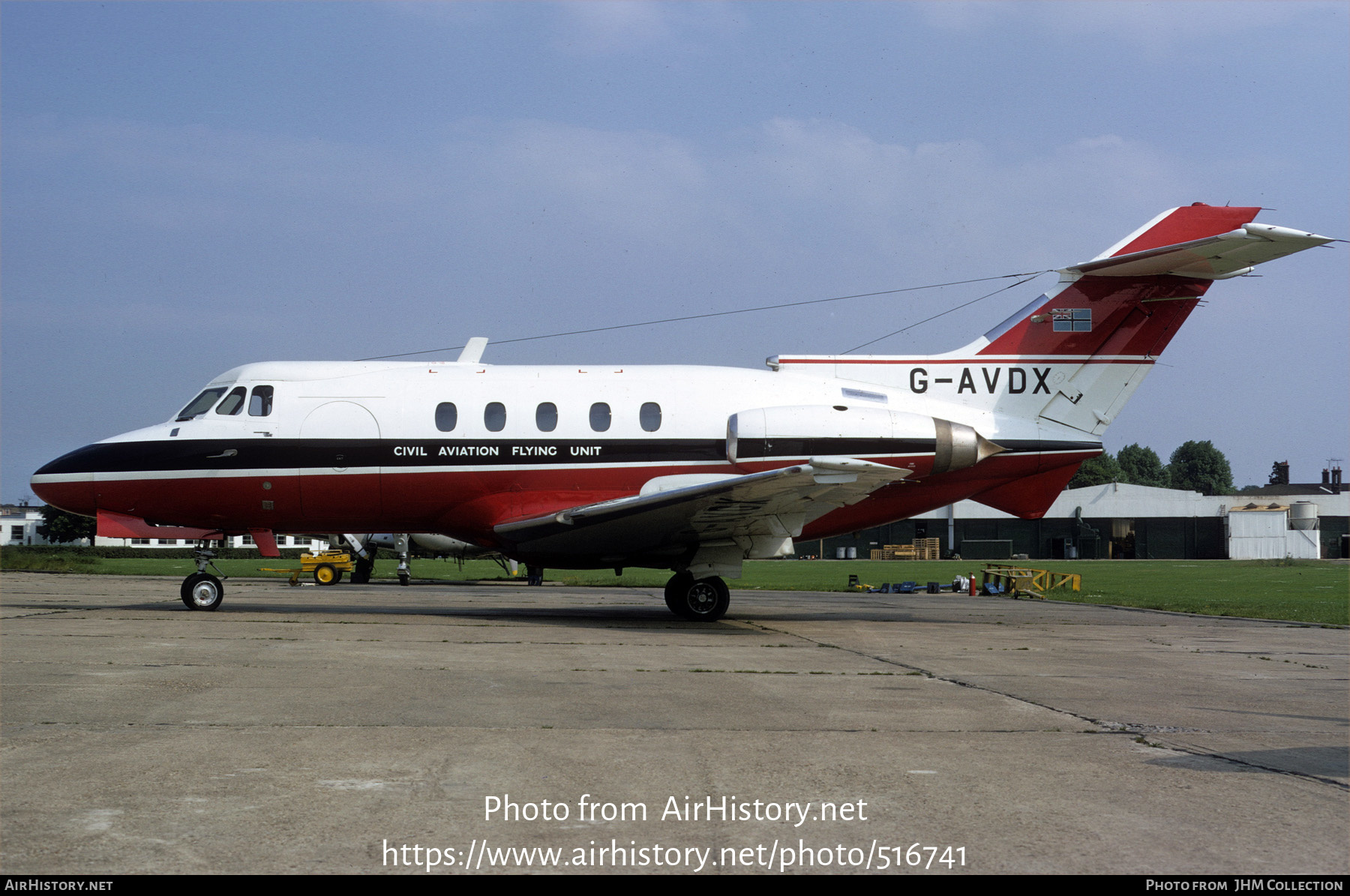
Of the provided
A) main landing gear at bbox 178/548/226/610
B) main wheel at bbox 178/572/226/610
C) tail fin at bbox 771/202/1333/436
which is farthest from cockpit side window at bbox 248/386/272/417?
tail fin at bbox 771/202/1333/436

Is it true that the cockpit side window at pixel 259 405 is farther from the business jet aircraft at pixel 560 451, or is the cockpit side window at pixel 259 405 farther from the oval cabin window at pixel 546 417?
the oval cabin window at pixel 546 417

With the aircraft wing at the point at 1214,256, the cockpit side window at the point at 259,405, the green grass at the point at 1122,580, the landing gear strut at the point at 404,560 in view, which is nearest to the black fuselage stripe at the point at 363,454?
the cockpit side window at the point at 259,405

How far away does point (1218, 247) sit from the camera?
1598 centimetres

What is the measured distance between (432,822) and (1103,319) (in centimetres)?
1608

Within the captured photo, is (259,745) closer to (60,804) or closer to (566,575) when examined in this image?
(60,804)

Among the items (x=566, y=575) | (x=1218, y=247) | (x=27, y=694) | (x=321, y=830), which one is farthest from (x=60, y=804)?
(x=566, y=575)

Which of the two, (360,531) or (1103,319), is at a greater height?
(1103,319)

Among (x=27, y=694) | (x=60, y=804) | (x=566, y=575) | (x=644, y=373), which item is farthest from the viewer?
(x=566, y=575)

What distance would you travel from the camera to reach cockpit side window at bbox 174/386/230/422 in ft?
55.0

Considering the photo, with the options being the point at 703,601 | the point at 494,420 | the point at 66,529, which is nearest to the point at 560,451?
the point at 494,420

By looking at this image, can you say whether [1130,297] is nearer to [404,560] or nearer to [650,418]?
[650,418]

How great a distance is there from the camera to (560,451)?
16.4 meters

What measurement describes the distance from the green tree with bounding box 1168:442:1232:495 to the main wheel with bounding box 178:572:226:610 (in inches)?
5737

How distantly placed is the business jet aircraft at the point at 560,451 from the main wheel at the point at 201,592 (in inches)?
1.1
